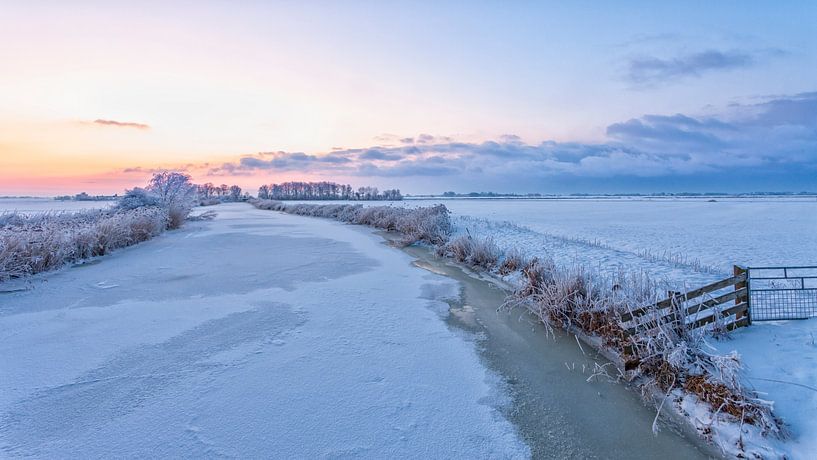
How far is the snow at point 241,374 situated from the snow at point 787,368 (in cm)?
223

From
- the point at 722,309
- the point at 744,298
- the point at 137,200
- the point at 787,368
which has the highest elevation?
the point at 137,200

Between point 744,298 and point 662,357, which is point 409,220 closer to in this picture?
point 744,298

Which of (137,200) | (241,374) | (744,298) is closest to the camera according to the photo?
(241,374)

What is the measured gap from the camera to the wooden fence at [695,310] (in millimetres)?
4387

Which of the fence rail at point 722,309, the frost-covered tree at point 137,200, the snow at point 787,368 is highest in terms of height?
the frost-covered tree at point 137,200

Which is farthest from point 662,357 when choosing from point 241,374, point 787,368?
point 241,374

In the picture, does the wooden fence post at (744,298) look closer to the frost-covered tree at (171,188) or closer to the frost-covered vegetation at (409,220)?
the frost-covered vegetation at (409,220)

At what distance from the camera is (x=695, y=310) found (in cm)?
483

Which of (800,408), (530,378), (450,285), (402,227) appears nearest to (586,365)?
(530,378)

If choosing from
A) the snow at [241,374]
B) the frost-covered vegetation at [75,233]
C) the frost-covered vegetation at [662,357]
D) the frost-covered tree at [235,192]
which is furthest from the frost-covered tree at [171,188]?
the frost-covered tree at [235,192]

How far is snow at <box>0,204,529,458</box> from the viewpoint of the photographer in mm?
2916

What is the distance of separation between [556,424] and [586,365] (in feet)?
4.83

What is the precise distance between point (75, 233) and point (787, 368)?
590 inches

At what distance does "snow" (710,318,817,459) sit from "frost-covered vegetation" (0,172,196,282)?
12.0 m
